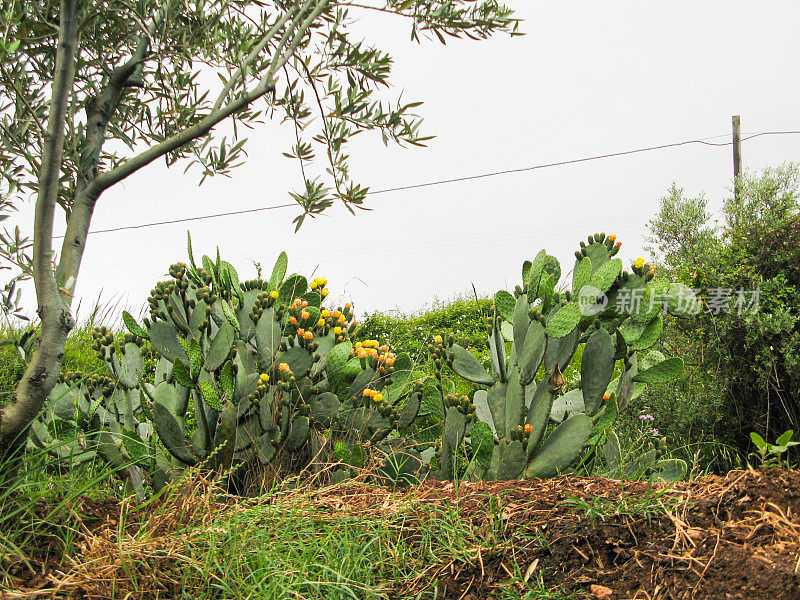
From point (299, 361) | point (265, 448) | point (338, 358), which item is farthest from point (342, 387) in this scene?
point (265, 448)

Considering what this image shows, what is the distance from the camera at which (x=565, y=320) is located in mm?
2857

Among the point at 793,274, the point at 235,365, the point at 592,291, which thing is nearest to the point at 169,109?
the point at 235,365

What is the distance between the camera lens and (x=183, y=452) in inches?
122

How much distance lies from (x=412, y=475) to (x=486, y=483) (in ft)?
1.76

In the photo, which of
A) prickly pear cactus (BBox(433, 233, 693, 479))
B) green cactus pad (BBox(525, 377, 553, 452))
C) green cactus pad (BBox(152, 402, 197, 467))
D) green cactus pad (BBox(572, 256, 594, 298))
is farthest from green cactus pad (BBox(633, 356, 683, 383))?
green cactus pad (BBox(152, 402, 197, 467))

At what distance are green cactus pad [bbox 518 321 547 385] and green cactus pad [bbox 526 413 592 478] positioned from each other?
280 mm

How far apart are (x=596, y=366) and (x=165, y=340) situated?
212 cm

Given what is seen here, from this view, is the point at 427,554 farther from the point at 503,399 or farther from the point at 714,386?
the point at 714,386

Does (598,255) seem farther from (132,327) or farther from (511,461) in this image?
(132,327)

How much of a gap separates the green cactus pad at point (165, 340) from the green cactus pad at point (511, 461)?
5.59 feet

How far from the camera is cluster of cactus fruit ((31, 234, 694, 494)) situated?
293cm

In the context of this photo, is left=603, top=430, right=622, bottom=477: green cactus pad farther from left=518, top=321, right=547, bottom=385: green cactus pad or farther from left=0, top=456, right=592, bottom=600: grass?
left=0, top=456, right=592, bottom=600: grass

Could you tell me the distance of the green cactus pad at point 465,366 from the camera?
3.32m

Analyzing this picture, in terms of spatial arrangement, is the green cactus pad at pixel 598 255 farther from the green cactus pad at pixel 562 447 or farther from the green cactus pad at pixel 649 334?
the green cactus pad at pixel 562 447
